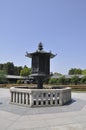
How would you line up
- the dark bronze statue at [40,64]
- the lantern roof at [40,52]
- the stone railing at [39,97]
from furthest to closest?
1. the lantern roof at [40,52]
2. the dark bronze statue at [40,64]
3. the stone railing at [39,97]

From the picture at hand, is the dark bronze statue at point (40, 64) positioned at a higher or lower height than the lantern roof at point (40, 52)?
lower

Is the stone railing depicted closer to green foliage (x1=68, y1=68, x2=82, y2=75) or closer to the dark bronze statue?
the dark bronze statue

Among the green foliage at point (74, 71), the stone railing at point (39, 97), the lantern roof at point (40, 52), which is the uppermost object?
the green foliage at point (74, 71)

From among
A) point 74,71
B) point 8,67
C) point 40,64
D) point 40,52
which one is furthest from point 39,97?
point 74,71

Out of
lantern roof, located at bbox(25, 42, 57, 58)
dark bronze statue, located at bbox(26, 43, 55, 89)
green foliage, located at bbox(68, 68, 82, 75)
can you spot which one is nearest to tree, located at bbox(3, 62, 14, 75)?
green foliage, located at bbox(68, 68, 82, 75)

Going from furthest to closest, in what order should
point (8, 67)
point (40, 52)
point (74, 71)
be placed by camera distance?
point (74, 71) → point (8, 67) → point (40, 52)

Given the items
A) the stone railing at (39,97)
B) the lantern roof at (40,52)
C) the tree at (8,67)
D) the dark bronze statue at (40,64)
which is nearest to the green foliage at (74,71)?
the tree at (8,67)

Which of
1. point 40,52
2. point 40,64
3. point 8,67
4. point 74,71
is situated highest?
point 8,67

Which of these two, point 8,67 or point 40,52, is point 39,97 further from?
point 8,67

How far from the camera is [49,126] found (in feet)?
22.7

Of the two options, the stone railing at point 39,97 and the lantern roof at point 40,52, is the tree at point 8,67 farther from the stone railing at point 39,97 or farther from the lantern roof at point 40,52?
the stone railing at point 39,97

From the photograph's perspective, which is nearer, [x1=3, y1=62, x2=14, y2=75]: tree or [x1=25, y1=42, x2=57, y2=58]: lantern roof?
[x1=25, y1=42, x2=57, y2=58]: lantern roof

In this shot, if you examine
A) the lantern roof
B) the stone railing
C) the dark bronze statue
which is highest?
the lantern roof

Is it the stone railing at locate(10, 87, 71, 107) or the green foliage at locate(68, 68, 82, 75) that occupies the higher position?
the green foliage at locate(68, 68, 82, 75)
